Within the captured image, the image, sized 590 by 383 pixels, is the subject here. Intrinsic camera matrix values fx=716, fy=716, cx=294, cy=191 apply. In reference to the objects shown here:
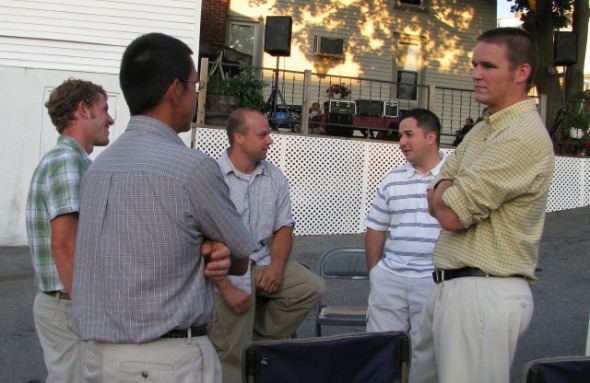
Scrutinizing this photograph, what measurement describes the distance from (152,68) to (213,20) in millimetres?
15675

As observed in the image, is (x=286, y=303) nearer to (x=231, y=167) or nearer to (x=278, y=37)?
(x=231, y=167)

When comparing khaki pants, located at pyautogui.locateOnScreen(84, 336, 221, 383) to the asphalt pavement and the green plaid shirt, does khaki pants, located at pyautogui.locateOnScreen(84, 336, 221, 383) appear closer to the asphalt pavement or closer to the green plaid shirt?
the green plaid shirt

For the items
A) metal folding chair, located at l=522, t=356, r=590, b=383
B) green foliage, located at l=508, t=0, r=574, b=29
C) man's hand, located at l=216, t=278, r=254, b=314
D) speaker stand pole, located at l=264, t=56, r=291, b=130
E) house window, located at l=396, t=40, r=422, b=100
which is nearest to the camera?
metal folding chair, located at l=522, t=356, r=590, b=383

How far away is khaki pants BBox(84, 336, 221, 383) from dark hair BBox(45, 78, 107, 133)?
1318 mm

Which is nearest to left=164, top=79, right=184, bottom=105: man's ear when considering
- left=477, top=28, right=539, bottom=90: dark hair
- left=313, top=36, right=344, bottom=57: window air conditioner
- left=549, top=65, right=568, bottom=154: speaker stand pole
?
left=477, top=28, right=539, bottom=90: dark hair

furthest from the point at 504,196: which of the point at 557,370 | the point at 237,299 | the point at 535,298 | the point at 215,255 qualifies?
the point at 535,298

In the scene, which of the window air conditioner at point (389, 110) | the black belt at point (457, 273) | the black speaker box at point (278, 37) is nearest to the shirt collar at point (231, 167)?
the black belt at point (457, 273)

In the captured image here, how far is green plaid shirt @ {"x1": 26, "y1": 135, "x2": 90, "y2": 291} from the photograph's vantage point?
9.47ft

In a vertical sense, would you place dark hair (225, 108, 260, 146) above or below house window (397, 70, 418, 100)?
below

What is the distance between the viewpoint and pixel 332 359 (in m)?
2.73

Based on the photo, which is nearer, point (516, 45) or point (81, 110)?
point (516, 45)

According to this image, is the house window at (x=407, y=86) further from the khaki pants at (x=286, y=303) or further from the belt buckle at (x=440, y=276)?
the belt buckle at (x=440, y=276)

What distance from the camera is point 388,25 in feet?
61.6

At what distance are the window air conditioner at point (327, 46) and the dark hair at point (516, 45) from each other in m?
15.2
